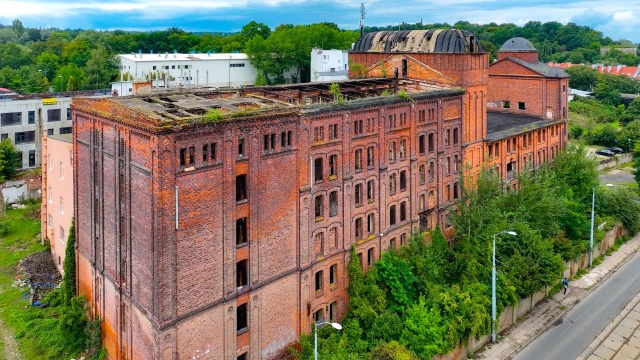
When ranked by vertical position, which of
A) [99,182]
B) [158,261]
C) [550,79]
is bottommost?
[158,261]

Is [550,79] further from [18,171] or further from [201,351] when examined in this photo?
[18,171]

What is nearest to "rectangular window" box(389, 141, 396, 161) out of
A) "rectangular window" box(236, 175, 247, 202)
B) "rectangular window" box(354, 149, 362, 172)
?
"rectangular window" box(354, 149, 362, 172)

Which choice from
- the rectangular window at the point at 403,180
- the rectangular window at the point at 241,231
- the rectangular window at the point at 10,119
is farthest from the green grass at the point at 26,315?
the rectangular window at the point at 403,180

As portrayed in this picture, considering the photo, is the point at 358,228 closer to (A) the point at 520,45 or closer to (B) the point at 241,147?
(B) the point at 241,147

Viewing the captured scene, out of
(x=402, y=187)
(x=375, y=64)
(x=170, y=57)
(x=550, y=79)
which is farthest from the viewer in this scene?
(x=170, y=57)

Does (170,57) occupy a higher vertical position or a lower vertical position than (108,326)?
higher

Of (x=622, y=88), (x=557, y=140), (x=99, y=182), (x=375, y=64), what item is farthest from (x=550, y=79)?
(x=622, y=88)

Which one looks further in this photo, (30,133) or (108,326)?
(30,133)

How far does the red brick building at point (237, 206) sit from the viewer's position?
2730cm

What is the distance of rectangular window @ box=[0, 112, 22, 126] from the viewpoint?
6875 centimetres

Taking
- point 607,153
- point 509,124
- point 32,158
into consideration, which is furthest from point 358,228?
point 607,153

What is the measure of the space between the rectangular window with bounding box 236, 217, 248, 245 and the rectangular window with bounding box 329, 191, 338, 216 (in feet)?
24.5

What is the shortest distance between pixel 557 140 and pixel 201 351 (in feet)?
175

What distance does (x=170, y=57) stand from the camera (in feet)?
362
